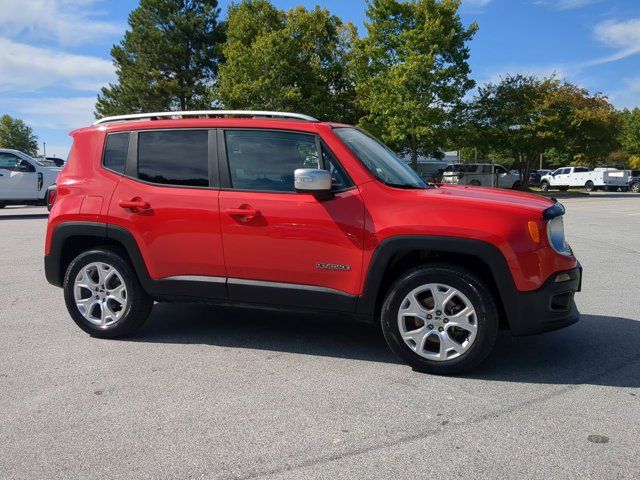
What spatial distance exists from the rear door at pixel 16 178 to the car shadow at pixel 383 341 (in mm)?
13501

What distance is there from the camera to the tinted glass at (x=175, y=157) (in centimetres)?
472

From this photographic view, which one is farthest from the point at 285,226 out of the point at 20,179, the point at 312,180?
the point at 20,179

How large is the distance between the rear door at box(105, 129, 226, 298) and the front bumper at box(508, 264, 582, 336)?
2.20m

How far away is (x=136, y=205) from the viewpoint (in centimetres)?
476

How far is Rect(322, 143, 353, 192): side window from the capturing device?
431cm

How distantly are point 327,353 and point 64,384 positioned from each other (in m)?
1.91

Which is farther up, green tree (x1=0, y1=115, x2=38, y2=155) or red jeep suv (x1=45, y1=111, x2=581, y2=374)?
green tree (x1=0, y1=115, x2=38, y2=155)

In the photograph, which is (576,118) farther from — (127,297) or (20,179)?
(127,297)

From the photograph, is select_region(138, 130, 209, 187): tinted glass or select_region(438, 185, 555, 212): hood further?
select_region(138, 130, 209, 187): tinted glass

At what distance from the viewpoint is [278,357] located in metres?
4.52

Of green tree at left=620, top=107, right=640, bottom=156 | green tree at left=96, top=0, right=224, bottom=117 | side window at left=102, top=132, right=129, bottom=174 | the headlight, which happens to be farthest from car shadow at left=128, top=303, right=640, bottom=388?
green tree at left=620, top=107, right=640, bottom=156

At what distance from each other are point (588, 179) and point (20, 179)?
38.1 m

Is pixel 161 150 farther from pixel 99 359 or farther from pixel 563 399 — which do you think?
pixel 563 399

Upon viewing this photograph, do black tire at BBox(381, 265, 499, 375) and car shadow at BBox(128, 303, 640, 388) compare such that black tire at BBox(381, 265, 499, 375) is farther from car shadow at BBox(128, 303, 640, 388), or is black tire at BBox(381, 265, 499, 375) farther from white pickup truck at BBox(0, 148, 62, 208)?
white pickup truck at BBox(0, 148, 62, 208)
